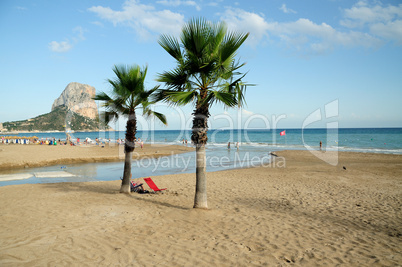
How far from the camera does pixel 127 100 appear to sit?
9.14m

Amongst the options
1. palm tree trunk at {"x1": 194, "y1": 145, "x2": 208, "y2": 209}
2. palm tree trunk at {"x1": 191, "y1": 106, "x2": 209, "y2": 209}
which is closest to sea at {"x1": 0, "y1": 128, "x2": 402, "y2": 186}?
palm tree trunk at {"x1": 194, "y1": 145, "x2": 208, "y2": 209}

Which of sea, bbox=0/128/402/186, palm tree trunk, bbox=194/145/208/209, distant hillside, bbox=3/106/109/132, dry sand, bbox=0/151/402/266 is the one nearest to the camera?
dry sand, bbox=0/151/402/266

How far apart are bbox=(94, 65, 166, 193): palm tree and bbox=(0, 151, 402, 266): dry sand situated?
234cm

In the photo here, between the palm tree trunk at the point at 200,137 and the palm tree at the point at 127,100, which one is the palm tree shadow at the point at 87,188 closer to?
the palm tree at the point at 127,100

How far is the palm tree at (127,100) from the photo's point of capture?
8.63 m

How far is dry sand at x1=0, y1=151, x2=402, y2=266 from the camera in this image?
4.29m

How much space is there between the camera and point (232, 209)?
769 centimetres

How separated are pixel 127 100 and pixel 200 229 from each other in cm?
565

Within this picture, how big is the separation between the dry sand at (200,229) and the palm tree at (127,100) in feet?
7.67

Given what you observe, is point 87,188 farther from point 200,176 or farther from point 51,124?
point 51,124

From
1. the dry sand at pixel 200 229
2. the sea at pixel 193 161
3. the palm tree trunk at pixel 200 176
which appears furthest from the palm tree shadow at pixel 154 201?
the sea at pixel 193 161

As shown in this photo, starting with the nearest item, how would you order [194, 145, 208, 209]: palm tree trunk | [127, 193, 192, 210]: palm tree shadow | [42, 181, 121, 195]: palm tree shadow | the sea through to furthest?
[194, 145, 208, 209]: palm tree trunk → [127, 193, 192, 210]: palm tree shadow → [42, 181, 121, 195]: palm tree shadow → the sea

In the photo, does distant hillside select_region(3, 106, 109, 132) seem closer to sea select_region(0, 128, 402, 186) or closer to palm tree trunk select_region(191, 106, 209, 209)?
sea select_region(0, 128, 402, 186)

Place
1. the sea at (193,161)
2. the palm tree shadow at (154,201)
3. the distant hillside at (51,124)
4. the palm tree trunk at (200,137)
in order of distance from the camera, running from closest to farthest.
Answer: the palm tree trunk at (200,137)
the palm tree shadow at (154,201)
the sea at (193,161)
the distant hillside at (51,124)
